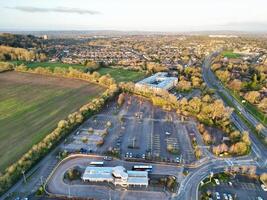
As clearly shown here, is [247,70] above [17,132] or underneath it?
above

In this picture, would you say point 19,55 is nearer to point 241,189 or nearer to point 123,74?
point 123,74

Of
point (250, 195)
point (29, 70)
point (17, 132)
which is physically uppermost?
point (29, 70)

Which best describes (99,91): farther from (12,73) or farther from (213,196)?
(213,196)

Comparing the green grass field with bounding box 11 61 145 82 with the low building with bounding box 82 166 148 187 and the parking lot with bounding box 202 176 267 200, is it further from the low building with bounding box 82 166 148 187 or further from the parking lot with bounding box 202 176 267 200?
the parking lot with bounding box 202 176 267 200

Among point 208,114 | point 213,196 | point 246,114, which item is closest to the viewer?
point 213,196

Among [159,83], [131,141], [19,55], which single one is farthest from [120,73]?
[19,55]

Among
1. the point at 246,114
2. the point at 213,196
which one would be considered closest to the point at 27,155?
the point at 213,196
